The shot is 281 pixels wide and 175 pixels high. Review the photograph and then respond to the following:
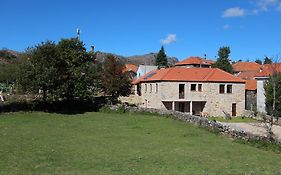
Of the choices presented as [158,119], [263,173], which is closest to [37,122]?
[158,119]

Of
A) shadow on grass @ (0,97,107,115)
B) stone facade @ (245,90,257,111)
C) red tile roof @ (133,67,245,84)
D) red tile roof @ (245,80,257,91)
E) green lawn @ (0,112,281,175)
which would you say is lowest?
green lawn @ (0,112,281,175)

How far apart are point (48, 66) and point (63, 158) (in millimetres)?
21007

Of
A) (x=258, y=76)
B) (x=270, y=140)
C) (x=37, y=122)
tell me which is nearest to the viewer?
(x=270, y=140)

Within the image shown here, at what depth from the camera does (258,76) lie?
2030 inches

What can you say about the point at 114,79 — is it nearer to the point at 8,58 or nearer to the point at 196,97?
the point at 196,97

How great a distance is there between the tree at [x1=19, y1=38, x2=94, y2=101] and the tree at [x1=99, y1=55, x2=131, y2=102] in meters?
6.05

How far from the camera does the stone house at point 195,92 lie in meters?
48.7

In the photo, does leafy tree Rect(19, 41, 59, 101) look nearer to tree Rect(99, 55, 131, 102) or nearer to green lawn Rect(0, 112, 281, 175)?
green lawn Rect(0, 112, 281, 175)

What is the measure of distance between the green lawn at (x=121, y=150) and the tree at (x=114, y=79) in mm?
15031

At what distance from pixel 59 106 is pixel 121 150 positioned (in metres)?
22.0

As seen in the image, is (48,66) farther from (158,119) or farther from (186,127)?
(186,127)

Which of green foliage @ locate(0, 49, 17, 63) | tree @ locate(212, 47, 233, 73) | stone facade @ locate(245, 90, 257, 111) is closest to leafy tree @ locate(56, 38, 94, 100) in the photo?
green foliage @ locate(0, 49, 17, 63)

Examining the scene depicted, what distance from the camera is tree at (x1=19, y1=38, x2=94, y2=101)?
33031 millimetres

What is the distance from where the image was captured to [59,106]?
37375mm
